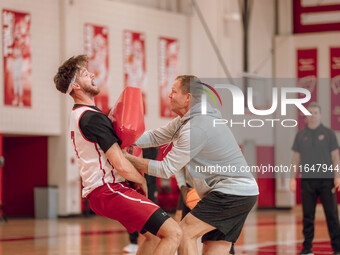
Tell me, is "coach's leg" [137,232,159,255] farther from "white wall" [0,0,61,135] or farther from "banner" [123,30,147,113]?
"banner" [123,30,147,113]

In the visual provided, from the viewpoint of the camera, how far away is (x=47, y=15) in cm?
1723

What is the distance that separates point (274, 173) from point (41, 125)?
9868 mm

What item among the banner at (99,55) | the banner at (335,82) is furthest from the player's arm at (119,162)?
the banner at (335,82)

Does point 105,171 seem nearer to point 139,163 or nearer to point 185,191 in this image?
point 139,163

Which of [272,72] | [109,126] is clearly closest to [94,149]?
[109,126]

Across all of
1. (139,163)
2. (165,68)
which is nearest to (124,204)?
(139,163)

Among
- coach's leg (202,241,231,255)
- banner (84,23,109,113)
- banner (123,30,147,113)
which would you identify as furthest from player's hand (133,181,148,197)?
banner (123,30,147,113)

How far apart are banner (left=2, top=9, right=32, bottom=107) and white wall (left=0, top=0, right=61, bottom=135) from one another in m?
0.16

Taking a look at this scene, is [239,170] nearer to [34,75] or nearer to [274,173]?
[34,75]

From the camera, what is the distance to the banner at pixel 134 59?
62.1 ft

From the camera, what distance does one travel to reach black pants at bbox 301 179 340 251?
8.71 meters

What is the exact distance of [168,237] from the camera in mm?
4855

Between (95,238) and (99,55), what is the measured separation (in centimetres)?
809

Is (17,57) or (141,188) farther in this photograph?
(17,57)
